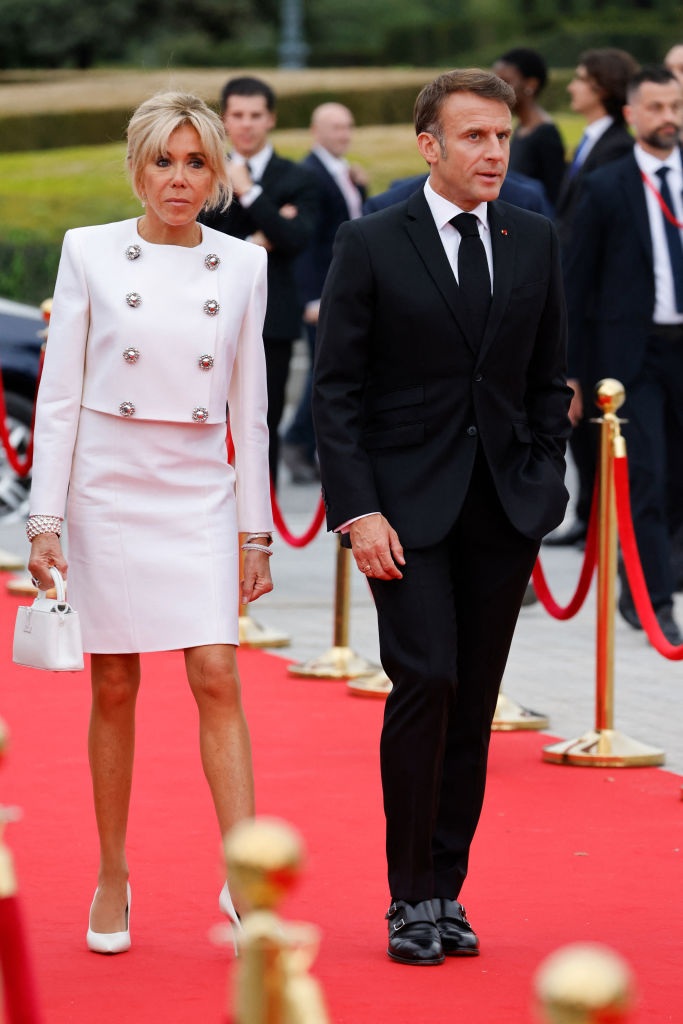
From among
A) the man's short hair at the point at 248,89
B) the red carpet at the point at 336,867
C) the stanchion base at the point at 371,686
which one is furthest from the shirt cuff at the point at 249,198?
the red carpet at the point at 336,867

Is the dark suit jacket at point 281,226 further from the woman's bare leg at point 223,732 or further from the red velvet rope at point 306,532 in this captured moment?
the woman's bare leg at point 223,732

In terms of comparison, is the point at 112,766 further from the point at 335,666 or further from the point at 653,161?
the point at 653,161

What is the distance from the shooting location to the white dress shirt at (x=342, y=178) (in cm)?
1351

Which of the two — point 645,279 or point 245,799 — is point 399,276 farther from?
point 645,279

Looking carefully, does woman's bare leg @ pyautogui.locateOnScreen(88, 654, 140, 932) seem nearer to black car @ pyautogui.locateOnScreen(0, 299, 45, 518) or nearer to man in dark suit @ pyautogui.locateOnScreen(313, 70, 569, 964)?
man in dark suit @ pyautogui.locateOnScreen(313, 70, 569, 964)

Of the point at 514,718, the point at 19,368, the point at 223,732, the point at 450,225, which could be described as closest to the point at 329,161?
the point at 19,368

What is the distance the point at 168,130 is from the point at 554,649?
453 cm

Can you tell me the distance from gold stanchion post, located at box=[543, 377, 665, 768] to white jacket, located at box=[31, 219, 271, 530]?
7.53 feet

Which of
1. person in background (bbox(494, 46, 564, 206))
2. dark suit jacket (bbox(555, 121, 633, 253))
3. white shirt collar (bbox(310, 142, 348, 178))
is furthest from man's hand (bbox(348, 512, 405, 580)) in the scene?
white shirt collar (bbox(310, 142, 348, 178))

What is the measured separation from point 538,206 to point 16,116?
2151 centimetres

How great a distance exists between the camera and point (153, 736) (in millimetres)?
6562

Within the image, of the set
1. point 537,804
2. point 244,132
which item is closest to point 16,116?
point 244,132

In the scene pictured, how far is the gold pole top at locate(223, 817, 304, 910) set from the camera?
5.60 feet

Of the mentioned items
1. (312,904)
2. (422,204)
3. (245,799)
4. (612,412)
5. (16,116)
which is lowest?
(312,904)
